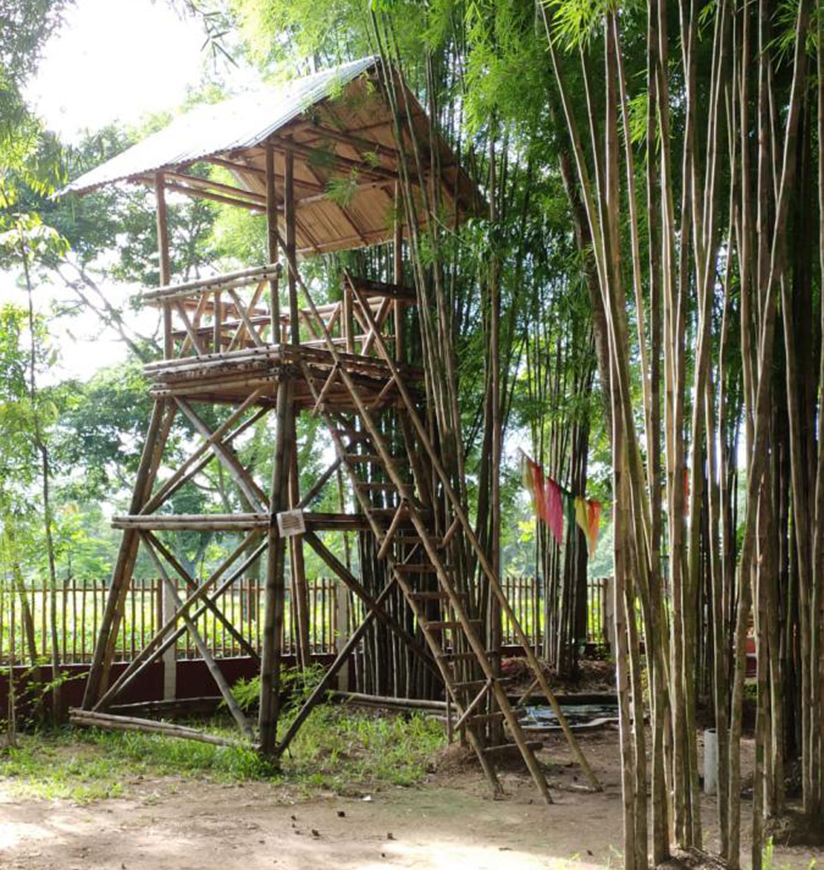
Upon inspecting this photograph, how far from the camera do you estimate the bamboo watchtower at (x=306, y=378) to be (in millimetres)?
6988

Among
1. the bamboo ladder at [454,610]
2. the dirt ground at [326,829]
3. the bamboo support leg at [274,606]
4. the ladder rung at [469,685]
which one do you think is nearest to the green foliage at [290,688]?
the bamboo support leg at [274,606]

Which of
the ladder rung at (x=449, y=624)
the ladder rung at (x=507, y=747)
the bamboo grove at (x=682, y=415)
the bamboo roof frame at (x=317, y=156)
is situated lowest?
the ladder rung at (x=507, y=747)

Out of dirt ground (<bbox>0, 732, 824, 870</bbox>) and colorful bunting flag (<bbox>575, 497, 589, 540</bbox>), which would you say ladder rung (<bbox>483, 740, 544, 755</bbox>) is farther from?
colorful bunting flag (<bbox>575, 497, 589, 540</bbox>)

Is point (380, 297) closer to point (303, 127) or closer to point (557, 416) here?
point (303, 127)

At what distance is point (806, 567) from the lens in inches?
187

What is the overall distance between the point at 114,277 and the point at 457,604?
32.2ft

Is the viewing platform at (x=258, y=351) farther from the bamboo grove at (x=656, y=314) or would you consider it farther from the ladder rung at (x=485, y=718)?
the ladder rung at (x=485, y=718)

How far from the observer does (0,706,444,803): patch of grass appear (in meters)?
6.46

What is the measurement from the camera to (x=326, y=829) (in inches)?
213

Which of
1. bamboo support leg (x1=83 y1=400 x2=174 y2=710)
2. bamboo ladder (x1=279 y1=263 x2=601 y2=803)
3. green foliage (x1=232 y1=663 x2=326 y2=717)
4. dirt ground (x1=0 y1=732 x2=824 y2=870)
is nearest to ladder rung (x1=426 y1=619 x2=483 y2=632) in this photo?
bamboo ladder (x1=279 y1=263 x2=601 y2=803)

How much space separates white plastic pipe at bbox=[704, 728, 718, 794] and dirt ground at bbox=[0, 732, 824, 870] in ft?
0.90

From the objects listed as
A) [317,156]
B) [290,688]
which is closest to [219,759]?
[290,688]

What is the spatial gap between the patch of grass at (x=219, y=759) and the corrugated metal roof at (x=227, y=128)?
3843mm

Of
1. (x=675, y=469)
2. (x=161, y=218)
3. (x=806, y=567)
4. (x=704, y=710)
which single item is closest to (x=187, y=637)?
(x=161, y=218)
